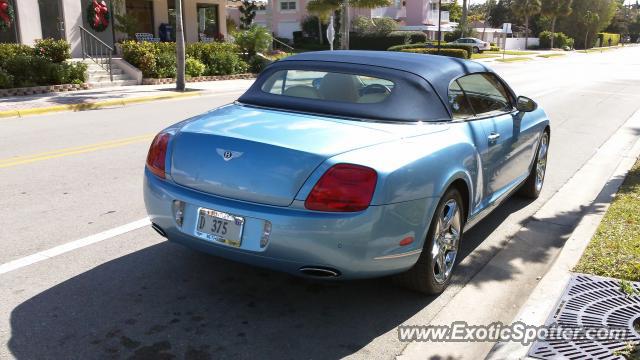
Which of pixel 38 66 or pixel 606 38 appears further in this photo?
pixel 606 38

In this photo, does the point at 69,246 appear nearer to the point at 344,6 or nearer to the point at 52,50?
the point at 52,50

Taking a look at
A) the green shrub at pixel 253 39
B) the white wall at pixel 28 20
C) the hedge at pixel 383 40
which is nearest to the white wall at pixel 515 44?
the hedge at pixel 383 40

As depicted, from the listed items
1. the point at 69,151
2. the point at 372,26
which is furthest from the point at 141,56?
the point at 372,26

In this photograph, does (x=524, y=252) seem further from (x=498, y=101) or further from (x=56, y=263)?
(x=56, y=263)

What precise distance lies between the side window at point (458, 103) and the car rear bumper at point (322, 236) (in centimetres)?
103

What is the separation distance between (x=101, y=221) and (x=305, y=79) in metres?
2.34

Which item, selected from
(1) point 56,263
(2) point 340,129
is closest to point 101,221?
(1) point 56,263

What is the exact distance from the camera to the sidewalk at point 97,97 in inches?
544

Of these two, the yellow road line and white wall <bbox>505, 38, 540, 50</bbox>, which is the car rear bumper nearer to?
the yellow road line

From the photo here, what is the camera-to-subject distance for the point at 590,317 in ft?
12.3

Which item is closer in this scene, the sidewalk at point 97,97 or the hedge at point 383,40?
the sidewalk at point 97,97

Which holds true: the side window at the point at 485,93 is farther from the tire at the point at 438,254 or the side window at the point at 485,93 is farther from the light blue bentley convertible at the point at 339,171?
the tire at the point at 438,254

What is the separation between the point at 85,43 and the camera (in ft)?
68.4

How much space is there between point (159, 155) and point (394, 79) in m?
1.73
